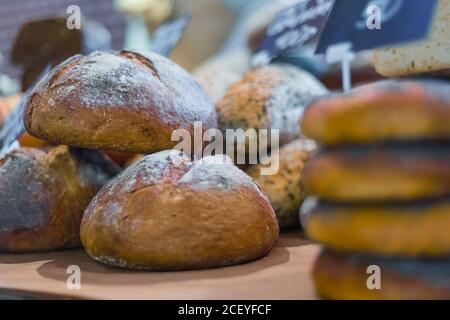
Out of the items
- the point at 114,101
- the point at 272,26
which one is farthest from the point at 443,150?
the point at 272,26

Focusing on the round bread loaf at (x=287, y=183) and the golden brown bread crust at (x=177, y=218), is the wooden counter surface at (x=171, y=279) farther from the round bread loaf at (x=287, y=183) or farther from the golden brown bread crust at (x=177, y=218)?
the round bread loaf at (x=287, y=183)

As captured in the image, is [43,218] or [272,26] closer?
[43,218]

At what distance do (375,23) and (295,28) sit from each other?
0.57 metres

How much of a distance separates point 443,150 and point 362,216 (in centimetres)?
13

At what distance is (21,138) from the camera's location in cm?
149

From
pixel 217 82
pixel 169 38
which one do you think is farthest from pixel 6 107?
pixel 217 82

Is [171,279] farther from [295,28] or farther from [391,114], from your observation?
[295,28]

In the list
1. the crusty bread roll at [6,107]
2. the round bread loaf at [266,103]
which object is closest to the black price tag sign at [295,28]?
the round bread loaf at [266,103]

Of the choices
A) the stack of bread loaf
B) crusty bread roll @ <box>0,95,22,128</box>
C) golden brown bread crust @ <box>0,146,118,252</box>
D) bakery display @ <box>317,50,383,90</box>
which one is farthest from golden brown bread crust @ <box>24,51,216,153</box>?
crusty bread roll @ <box>0,95,22,128</box>

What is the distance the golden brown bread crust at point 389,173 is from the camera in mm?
692

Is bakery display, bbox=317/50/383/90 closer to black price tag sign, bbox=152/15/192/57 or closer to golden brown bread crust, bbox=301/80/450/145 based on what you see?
black price tag sign, bbox=152/15/192/57

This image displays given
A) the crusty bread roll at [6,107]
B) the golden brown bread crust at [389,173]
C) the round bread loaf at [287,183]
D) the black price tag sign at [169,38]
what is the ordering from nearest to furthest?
1. the golden brown bread crust at [389,173]
2. the round bread loaf at [287,183]
3. the black price tag sign at [169,38]
4. the crusty bread roll at [6,107]

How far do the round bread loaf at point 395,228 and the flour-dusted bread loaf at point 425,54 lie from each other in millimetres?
654
